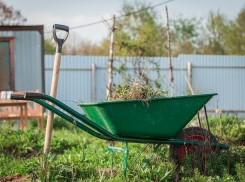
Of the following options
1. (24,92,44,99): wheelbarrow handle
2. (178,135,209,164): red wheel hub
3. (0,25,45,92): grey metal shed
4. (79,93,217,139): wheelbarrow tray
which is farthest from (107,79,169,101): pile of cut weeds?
(0,25,45,92): grey metal shed

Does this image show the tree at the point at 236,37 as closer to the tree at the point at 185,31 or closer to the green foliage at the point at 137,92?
the tree at the point at 185,31

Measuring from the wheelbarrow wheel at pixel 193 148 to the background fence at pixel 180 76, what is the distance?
8.68 meters

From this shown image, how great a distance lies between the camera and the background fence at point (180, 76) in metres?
13.0

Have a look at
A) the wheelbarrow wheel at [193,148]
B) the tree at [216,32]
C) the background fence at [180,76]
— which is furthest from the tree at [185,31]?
the wheelbarrow wheel at [193,148]

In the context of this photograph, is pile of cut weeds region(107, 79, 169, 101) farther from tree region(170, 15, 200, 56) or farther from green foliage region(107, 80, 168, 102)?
tree region(170, 15, 200, 56)

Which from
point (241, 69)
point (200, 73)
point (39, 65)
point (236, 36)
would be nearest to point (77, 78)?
point (39, 65)

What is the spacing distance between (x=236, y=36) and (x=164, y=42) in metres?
3.82

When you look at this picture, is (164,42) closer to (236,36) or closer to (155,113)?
(236,36)

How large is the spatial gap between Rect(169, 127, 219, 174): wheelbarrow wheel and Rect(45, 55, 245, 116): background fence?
868cm

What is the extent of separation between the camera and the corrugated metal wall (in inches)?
388

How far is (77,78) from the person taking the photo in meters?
13.1

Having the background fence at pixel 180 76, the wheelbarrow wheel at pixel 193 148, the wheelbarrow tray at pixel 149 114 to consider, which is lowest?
the wheelbarrow wheel at pixel 193 148

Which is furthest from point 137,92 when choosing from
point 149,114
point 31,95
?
point 31,95

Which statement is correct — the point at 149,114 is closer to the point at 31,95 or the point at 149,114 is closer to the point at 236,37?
the point at 31,95
